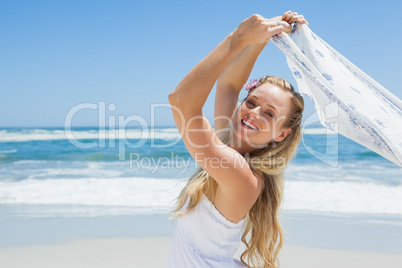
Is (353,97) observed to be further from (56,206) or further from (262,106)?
(56,206)

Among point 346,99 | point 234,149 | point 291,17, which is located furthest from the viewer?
point 234,149

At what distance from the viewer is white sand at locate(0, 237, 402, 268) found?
15.9 ft

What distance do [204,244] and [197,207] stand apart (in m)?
0.20

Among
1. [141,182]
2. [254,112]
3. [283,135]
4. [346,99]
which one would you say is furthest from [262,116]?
[141,182]

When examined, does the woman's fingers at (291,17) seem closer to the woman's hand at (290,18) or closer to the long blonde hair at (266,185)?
the woman's hand at (290,18)

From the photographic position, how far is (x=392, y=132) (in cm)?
189

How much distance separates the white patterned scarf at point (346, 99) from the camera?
1.87 meters

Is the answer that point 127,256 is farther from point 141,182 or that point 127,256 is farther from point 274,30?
point 141,182

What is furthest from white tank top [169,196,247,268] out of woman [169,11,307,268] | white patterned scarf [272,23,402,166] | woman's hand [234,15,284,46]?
woman's hand [234,15,284,46]

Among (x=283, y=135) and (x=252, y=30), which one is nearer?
(x=252, y=30)

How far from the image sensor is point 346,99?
1913mm

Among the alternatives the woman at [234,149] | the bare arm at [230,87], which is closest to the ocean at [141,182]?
the bare arm at [230,87]

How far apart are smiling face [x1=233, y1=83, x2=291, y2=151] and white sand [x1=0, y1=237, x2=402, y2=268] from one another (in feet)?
10.2

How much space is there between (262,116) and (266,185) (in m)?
0.49
